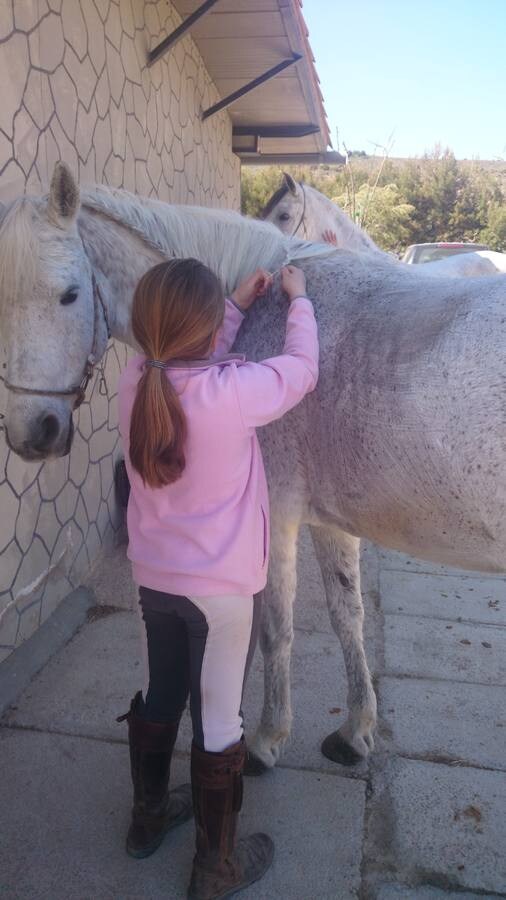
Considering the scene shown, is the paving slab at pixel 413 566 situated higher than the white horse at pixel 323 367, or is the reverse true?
the white horse at pixel 323 367

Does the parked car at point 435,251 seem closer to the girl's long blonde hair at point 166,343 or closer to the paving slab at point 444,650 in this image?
the paving slab at point 444,650

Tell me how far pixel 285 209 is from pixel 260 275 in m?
3.35

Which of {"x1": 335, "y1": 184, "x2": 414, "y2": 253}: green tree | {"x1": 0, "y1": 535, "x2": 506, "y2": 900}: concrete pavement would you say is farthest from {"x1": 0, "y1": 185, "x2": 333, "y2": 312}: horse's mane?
{"x1": 335, "y1": 184, "x2": 414, "y2": 253}: green tree

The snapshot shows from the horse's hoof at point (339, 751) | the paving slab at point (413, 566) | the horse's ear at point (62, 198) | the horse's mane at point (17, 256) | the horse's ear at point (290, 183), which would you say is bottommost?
the paving slab at point (413, 566)

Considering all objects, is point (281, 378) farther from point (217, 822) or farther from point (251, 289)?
point (217, 822)

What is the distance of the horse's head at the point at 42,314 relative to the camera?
1.88 meters

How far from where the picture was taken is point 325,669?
3135mm

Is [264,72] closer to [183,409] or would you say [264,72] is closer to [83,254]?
[83,254]

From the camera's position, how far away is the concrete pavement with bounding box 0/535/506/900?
6.37 feet

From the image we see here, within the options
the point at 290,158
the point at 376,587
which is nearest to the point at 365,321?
the point at 376,587

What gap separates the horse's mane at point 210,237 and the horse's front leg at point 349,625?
3.40 feet

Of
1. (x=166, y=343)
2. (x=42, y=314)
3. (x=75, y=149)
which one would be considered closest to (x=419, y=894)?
(x=166, y=343)

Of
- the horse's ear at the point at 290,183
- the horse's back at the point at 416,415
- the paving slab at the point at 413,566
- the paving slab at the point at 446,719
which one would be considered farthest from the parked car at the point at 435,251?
the horse's back at the point at 416,415

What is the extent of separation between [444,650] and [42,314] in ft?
8.43
